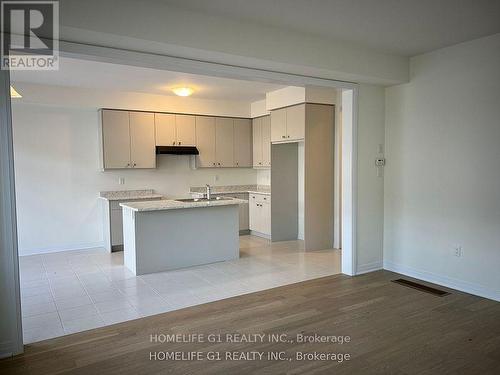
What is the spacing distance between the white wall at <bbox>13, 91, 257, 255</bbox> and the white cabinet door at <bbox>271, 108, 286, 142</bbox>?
2.35 m

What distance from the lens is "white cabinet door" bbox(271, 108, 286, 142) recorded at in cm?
606

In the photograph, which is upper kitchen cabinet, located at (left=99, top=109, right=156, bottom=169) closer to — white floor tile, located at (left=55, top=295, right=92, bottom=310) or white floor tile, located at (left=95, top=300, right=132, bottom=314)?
white floor tile, located at (left=55, top=295, right=92, bottom=310)

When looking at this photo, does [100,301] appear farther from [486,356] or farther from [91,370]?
[486,356]

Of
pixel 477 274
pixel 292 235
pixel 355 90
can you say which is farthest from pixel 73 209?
pixel 477 274

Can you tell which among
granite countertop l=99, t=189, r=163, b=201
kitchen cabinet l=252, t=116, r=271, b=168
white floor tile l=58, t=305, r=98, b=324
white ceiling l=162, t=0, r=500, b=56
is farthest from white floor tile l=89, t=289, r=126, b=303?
kitchen cabinet l=252, t=116, r=271, b=168

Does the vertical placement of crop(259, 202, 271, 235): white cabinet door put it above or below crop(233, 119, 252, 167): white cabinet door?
below

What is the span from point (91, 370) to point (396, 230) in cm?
368

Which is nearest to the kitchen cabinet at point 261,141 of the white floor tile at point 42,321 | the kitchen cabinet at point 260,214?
the kitchen cabinet at point 260,214

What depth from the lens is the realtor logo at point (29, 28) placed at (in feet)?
8.08

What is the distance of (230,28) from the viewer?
319 cm

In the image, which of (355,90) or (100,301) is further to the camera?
(355,90)

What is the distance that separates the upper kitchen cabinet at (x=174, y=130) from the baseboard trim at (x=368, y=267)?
370 cm

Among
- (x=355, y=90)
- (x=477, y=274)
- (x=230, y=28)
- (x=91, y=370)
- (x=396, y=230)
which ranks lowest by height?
(x=91, y=370)

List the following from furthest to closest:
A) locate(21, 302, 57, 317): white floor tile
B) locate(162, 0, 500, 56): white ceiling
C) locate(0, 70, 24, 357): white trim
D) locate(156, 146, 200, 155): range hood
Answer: locate(156, 146, 200, 155): range hood < locate(21, 302, 57, 317): white floor tile < locate(162, 0, 500, 56): white ceiling < locate(0, 70, 24, 357): white trim
